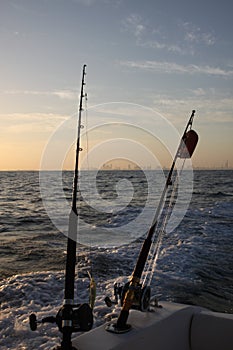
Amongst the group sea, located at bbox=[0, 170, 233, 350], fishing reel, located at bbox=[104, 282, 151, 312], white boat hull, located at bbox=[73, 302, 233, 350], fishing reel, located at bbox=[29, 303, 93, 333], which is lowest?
sea, located at bbox=[0, 170, 233, 350]

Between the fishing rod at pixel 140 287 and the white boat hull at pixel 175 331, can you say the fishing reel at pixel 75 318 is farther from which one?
the fishing rod at pixel 140 287

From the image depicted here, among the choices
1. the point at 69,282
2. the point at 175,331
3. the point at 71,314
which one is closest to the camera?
the point at 71,314

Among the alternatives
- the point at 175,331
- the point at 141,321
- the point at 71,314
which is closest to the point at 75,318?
the point at 71,314

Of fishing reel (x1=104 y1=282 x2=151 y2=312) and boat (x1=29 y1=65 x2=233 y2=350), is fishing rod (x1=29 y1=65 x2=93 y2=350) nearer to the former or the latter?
boat (x1=29 y1=65 x2=233 y2=350)

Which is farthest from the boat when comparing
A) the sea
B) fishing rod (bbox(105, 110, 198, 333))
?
the sea

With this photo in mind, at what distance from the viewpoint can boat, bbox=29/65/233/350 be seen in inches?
89.5

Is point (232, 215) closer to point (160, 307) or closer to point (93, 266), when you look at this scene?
point (93, 266)

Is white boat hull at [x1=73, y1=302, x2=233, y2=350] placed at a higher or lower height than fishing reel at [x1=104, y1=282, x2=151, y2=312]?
lower

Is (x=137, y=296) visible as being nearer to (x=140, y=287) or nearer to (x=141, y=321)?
(x=140, y=287)

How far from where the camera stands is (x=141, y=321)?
279 cm

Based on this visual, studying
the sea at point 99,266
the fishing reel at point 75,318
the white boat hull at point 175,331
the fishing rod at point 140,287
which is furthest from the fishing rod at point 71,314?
the sea at point 99,266

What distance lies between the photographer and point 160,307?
312 cm

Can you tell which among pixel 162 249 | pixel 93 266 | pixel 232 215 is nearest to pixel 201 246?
pixel 162 249

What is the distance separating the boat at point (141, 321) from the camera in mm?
2273
